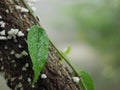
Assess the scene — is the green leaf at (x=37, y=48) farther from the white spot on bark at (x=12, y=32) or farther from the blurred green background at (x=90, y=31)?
the blurred green background at (x=90, y=31)

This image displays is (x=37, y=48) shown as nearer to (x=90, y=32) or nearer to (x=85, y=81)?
(x=85, y=81)

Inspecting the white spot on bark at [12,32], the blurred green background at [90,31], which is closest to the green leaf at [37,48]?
the white spot on bark at [12,32]

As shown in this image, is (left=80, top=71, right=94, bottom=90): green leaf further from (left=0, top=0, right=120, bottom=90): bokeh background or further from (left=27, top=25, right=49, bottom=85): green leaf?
(left=0, top=0, right=120, bottom=90): bokeh background

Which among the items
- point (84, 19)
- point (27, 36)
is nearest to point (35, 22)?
point (27, 36)

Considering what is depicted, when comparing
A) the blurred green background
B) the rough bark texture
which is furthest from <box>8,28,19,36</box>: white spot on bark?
the blurred green background

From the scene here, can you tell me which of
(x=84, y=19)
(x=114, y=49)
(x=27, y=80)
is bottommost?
(x=114, y=49)

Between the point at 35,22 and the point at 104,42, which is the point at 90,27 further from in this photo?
the point at 35,22

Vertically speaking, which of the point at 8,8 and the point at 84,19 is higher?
the point at 8,8
